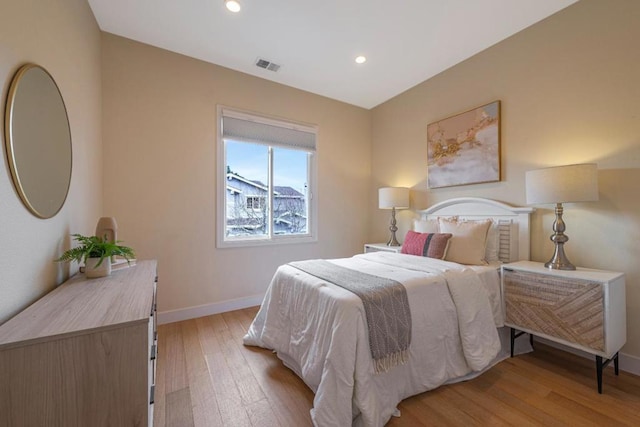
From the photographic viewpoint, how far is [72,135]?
1.68 m

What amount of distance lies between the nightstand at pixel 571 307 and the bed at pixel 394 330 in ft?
0.45

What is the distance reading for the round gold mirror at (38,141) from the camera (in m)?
1.09

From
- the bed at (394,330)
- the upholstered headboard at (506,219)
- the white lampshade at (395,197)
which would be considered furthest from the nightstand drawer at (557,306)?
the white lampshade at (395,197)

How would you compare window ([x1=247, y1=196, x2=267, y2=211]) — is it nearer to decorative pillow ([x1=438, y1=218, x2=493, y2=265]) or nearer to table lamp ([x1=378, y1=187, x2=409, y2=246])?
table lamp ([x1=378, y1=187, x2=409, y2=246])

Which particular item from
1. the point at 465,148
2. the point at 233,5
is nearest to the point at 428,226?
the point at 465,148

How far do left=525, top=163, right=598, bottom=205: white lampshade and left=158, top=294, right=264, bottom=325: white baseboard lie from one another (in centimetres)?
303

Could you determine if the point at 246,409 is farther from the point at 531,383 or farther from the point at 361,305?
the point at 531,383

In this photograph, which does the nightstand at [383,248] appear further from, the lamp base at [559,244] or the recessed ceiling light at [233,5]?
the recessed ceiling light at [233,5]

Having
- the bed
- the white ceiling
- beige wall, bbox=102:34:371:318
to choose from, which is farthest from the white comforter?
the white ceiling

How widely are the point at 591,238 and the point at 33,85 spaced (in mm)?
3699

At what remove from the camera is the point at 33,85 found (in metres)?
1.22

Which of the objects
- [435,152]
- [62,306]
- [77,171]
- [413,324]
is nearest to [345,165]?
[435,152]

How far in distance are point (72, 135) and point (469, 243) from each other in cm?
319

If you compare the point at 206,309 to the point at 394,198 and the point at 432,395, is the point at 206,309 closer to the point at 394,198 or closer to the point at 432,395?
the point at 432,395
